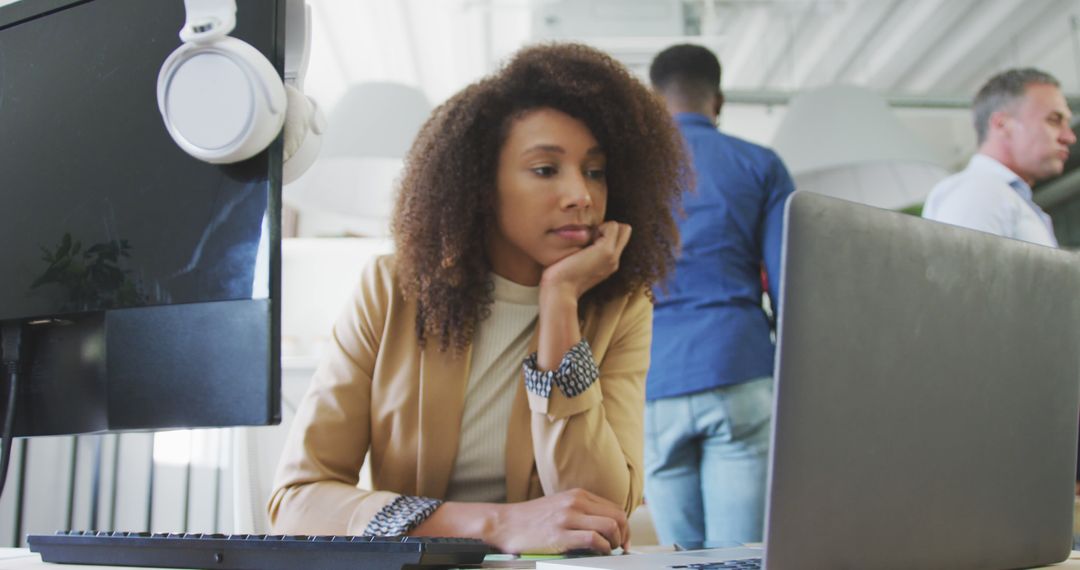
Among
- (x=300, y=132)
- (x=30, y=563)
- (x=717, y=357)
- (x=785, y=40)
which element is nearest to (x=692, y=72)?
(x=717, y=357)

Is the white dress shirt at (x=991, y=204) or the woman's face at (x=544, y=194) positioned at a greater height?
the white dress shirt at (x=991, y=204)

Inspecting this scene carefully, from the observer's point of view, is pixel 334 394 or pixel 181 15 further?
pixel 334 394

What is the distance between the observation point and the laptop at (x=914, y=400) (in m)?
0.52

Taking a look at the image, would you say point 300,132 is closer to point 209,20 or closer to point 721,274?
point 209,20

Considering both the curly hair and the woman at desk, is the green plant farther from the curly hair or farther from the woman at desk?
the curly hair

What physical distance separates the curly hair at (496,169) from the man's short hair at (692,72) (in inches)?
34.7

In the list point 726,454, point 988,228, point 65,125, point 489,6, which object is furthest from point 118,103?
point 489,6

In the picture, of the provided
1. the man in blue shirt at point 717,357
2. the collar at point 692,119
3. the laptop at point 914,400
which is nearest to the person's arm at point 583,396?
the laptop at point 914,400

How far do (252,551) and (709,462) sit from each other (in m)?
1.40

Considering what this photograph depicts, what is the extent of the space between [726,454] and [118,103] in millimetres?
1420

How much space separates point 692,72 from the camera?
224 centimetres

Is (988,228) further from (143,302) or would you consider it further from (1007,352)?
(143,302)

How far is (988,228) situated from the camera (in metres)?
2.20

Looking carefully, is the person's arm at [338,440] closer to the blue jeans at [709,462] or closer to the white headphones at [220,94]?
the white headphones at [220,94]
